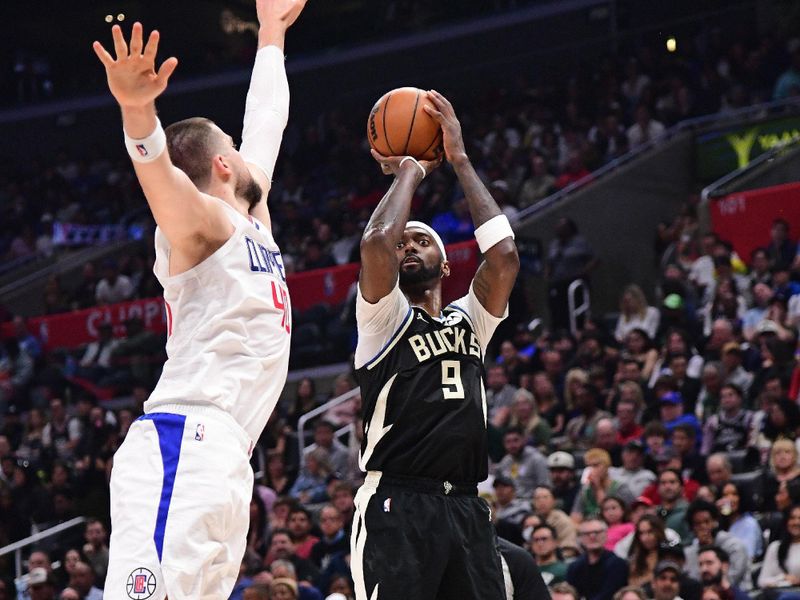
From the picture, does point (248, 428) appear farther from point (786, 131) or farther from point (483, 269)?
point (786, 131)

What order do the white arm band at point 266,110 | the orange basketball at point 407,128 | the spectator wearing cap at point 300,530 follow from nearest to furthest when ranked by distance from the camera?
the white arm band at point 266,110, the orange basketball at point 407,128, the spectator wearing cap at point 300,530

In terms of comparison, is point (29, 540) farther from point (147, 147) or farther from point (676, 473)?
point (147, 147)

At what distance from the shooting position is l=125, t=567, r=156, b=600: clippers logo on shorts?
3.73 metres

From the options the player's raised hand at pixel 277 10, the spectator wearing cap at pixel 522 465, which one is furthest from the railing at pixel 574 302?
the player's raised hand at pixel 277 10

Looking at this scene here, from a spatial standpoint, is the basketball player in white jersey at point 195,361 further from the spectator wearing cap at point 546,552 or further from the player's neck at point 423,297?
the spectator wearing cap at point 546,552

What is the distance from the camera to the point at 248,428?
4.09m

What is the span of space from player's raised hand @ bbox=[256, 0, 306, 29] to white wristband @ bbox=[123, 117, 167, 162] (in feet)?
5.16

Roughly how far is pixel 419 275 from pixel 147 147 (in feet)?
6.46

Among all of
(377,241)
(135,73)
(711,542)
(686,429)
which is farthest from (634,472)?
(135,73)

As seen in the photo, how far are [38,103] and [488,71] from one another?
9.91 meters

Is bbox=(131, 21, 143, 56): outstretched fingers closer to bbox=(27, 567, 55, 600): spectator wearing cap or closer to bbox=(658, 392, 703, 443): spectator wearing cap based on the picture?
bbox=(658, 392, 703, 443): spectator wearing cap

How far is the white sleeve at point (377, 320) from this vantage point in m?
5.18

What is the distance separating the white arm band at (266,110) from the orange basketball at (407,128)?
55 cm

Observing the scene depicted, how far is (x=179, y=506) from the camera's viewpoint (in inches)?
150
